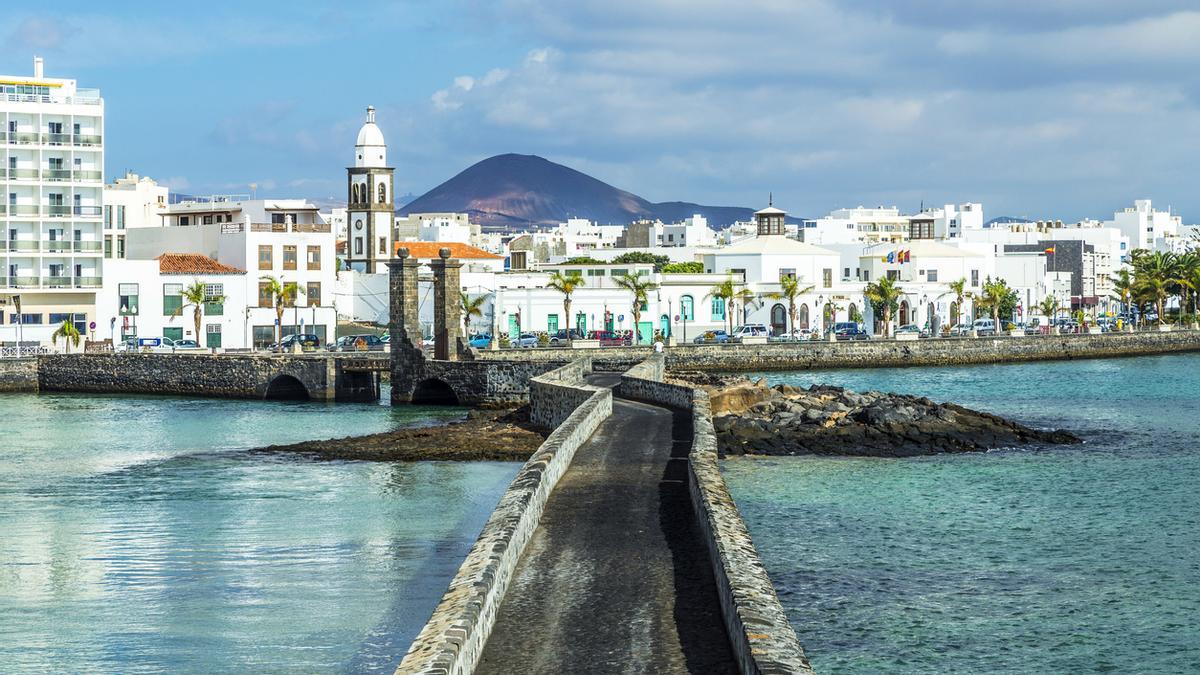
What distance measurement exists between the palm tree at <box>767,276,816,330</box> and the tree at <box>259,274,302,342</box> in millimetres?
33711

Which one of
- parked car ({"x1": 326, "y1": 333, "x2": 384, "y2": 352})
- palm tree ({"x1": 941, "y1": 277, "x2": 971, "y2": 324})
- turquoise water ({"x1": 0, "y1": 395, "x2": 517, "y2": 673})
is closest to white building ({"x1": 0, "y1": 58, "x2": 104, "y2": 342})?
parked car ({"x1": 326, "y1": 333, "x2": 384, "y2": 352})

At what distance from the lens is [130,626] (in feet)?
83.7

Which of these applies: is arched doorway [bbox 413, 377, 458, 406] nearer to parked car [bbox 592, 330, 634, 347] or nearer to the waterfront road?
parked car [bbox 592, 330, 634, 347]

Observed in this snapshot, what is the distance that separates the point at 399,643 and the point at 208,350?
62983mm

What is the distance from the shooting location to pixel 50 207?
8412 centimetres

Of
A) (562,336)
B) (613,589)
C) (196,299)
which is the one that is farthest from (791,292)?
(613,589)

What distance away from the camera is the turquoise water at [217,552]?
79.9 feet

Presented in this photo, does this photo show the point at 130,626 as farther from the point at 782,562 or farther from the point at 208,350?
the point at 208,350

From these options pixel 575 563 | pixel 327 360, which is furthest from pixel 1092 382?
pixel 575 563

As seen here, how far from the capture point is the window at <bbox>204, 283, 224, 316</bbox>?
9219cm

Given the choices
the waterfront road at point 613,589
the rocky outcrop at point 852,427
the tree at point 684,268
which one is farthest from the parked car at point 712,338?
the waterfront road at point 613,589

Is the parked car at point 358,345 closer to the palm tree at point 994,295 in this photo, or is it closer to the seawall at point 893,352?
the seawall at point 893,352

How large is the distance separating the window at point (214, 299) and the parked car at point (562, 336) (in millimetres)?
19707

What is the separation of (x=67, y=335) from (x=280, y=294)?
13.2 m
